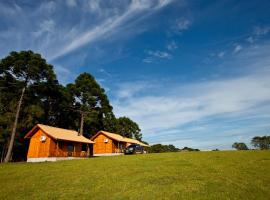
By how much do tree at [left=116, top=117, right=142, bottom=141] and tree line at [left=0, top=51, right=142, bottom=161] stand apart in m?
26.3

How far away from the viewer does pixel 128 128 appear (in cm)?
10062

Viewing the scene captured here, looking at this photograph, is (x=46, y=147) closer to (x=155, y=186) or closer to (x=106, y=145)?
(x=106, y=145)

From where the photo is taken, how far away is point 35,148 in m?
35.3

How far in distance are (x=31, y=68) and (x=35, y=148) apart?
14.1 meters

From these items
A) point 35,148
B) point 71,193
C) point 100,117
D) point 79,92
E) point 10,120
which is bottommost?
point 71,193

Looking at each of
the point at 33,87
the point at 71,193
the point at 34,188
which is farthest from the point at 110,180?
the point at 33,87

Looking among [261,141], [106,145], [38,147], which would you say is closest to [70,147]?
[38,147]

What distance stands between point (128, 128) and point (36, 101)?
2242 inches

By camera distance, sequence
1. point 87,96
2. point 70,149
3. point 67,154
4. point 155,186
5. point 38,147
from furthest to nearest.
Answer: point 87,96
point 70,149
point 67,154
point 38,147
point 155,186

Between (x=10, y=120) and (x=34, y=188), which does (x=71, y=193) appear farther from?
(x=10, y=120)

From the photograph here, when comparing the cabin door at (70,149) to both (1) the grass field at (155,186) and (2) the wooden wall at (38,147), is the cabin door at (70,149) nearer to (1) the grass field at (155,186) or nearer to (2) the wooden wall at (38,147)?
(2) the wooden wall at (38,147)

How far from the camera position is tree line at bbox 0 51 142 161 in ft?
128

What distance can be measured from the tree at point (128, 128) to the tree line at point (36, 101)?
2630 cm

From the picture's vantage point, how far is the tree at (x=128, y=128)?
9817 cm
